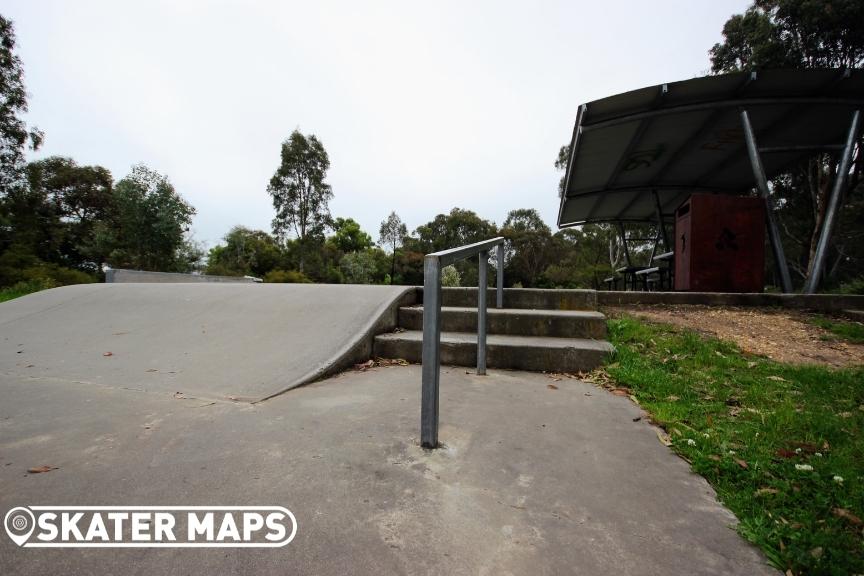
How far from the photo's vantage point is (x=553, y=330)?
3.24m

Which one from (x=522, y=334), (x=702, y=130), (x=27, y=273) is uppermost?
(x=702, y=130)

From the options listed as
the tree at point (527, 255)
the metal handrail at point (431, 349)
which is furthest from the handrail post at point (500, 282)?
the tree at point (527, 255)

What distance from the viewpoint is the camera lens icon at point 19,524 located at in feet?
3.30

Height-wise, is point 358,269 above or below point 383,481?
above

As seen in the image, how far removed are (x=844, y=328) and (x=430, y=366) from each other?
13.3ft

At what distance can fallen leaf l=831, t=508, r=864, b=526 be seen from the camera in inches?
42.7

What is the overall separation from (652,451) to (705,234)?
16.2ft

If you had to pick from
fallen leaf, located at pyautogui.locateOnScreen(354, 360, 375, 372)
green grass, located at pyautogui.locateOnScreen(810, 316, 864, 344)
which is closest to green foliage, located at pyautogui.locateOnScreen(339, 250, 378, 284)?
fallen leaf, located at pyautogui.locateOnScreen(354, 360, 375, 372)

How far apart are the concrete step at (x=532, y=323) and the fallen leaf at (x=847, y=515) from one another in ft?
6.85

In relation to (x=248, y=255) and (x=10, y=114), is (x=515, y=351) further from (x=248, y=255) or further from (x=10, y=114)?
(x=248, y=255)

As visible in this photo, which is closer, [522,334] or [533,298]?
[522,334]

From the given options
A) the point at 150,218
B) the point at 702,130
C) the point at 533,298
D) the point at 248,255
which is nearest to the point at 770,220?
the point at 702,130

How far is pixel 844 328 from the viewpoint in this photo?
3.32 metres

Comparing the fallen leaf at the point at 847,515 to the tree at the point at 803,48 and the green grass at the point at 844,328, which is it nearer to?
the green grass at the point at 844,328
